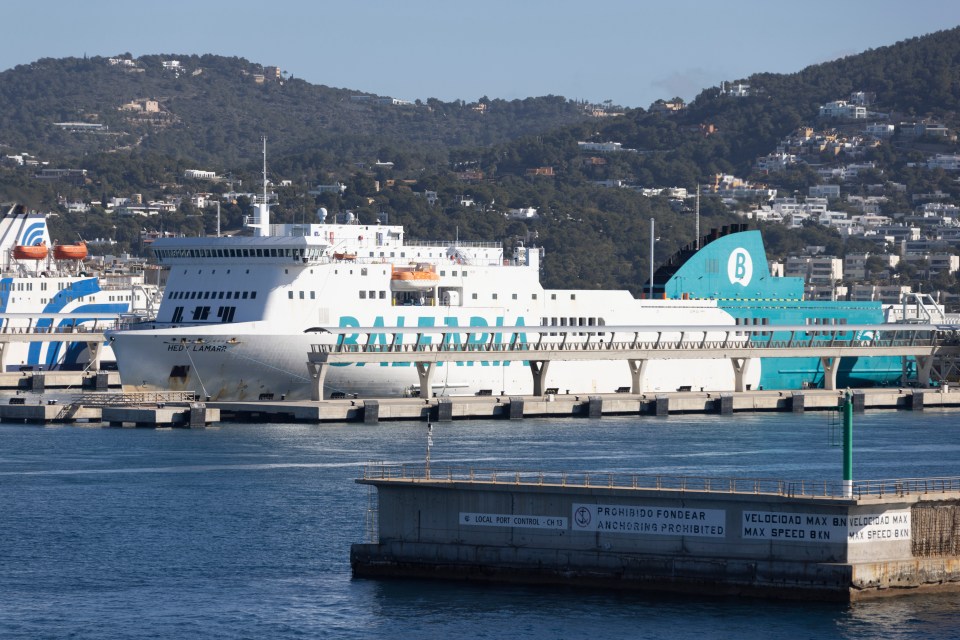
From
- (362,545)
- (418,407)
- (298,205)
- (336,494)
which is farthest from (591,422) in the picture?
(298,205)

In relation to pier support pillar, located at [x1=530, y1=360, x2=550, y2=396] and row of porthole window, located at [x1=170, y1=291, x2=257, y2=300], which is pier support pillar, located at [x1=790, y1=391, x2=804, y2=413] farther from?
row of porthole window, located at [x1=170, y1=291, x2=257, y2=300]

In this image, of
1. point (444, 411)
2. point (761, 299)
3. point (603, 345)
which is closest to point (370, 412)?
point (444, 411)

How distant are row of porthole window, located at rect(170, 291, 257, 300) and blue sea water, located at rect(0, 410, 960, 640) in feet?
23.1

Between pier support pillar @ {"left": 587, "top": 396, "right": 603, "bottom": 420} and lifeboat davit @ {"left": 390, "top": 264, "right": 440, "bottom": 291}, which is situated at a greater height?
lifeboat davit @ {"left": 390, "top": 264, "right": 440, "bottom": 291}

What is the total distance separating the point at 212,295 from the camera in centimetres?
6022

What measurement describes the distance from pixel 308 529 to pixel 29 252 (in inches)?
2335

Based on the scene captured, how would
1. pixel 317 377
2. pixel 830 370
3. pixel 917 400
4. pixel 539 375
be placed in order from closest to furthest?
pixel 317 377
pixel 539 375
pixel 917 400
pixel 830 370

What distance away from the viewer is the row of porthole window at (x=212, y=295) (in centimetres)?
5934

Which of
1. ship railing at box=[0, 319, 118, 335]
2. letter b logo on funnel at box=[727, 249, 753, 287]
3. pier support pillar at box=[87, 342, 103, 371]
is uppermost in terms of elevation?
letter b logo on funnel at box=[727, 249, 753, 287]

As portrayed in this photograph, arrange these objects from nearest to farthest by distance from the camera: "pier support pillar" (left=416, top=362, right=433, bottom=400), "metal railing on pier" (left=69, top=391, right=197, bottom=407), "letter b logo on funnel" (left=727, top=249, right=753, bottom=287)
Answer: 1. "metal railing on pier" (left=69, top=391, right=197, bottom=407)
2. "pier support pillar" (left=416, top=362, right=433, bottom=400)
3. "letter b logo on funnel" (left=727, top=249, right=753, bottom=287)

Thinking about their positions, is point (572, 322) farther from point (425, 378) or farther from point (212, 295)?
point (212, 295)

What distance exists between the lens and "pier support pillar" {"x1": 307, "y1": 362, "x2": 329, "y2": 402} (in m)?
56.6

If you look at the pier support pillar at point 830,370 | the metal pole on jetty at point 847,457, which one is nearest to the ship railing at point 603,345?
the pier support pillar at point 830,370

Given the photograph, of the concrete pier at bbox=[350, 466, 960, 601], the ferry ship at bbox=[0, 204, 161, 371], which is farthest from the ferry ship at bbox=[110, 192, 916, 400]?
the concrete pier at bbox=[350, 466, 960, 601]
